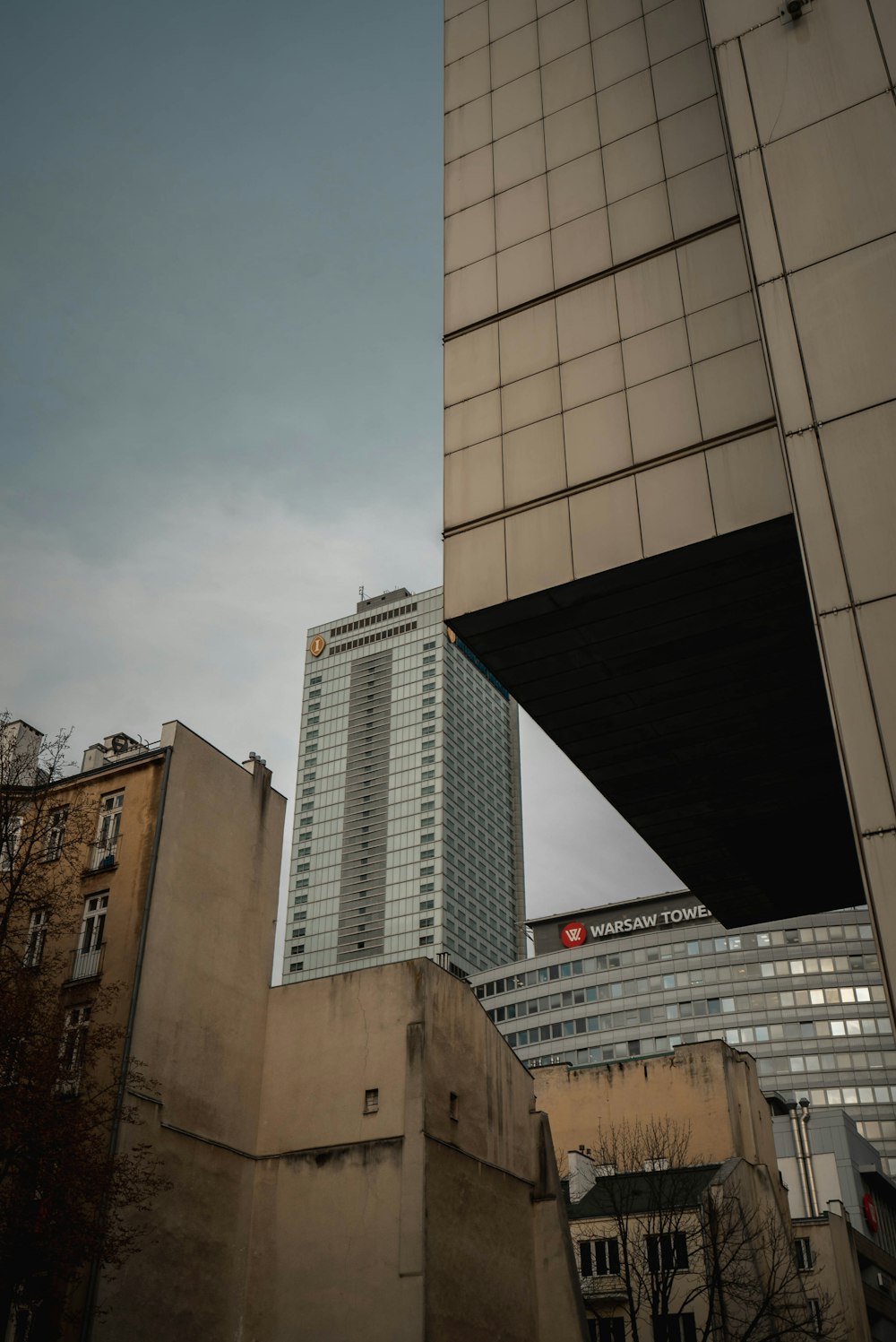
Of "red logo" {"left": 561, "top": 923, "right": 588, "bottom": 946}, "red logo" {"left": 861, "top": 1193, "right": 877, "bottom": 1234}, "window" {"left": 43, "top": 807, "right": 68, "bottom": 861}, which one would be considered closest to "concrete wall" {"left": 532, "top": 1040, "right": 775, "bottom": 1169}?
"window" {"left": 43, "top": 807, "right": 68, "bottom": 861}

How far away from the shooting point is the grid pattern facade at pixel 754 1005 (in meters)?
125

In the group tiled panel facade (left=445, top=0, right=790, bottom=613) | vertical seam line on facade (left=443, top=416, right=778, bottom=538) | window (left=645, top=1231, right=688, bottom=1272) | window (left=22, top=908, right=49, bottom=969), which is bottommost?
window (left=645, top=1231, right=688, bottom=1272)

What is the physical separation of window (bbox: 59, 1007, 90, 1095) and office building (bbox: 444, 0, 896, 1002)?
13.6 m

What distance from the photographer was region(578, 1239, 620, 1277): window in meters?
45.7

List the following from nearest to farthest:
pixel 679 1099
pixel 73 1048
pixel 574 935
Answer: pixel 73 1048, pixel 679 1099, pixel 574 935

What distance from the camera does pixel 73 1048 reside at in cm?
2816

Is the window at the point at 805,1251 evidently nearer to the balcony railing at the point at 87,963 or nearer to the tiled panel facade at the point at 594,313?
the balcony railing at the point at 87,963

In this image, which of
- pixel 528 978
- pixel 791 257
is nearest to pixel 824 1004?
pixel 528 978

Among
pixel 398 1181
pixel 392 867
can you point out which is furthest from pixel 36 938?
pixel 392 867

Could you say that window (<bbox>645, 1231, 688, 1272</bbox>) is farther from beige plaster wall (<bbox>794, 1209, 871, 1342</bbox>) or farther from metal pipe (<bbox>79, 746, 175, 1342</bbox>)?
metal pipe (<bbox>79, 746, 175, 1342</bbox>)

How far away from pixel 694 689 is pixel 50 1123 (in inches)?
647

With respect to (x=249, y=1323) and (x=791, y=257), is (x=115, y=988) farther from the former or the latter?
(x=791, y=257)

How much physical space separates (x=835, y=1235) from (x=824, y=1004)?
70697mm

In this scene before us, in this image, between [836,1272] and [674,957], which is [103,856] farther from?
[674,957]
